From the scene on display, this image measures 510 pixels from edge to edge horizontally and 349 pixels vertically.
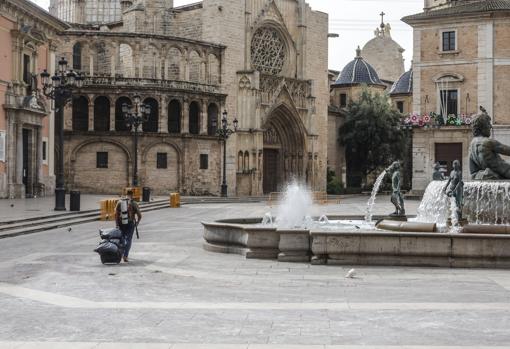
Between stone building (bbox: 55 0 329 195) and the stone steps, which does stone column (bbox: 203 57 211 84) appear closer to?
stone building (bbox: 55 0 329 195)

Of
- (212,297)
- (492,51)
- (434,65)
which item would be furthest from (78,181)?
(212,297)

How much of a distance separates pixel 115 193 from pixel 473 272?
3591 centimetres

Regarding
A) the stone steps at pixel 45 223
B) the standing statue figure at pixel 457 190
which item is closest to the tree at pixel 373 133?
the stone steps at pixel 45 223

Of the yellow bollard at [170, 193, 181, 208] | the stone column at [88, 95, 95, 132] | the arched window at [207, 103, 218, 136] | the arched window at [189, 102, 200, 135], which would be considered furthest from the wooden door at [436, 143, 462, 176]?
the stone column at [88, 95, 95, 132]

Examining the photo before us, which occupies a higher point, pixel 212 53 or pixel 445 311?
pixel 212 53

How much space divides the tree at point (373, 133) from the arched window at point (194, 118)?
18.5m

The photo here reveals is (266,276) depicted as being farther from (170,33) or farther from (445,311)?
(170,33)

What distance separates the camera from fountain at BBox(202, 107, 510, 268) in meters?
13.2

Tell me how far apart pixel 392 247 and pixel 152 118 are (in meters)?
35.8

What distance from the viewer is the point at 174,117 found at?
48.6 metres

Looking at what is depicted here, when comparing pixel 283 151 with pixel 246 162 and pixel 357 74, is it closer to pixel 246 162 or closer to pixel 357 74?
pixel 246 162

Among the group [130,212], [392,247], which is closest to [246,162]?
[130,212]

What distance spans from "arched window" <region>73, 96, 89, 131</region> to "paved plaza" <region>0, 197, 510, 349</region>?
32625 mm

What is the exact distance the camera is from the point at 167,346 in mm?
7410
